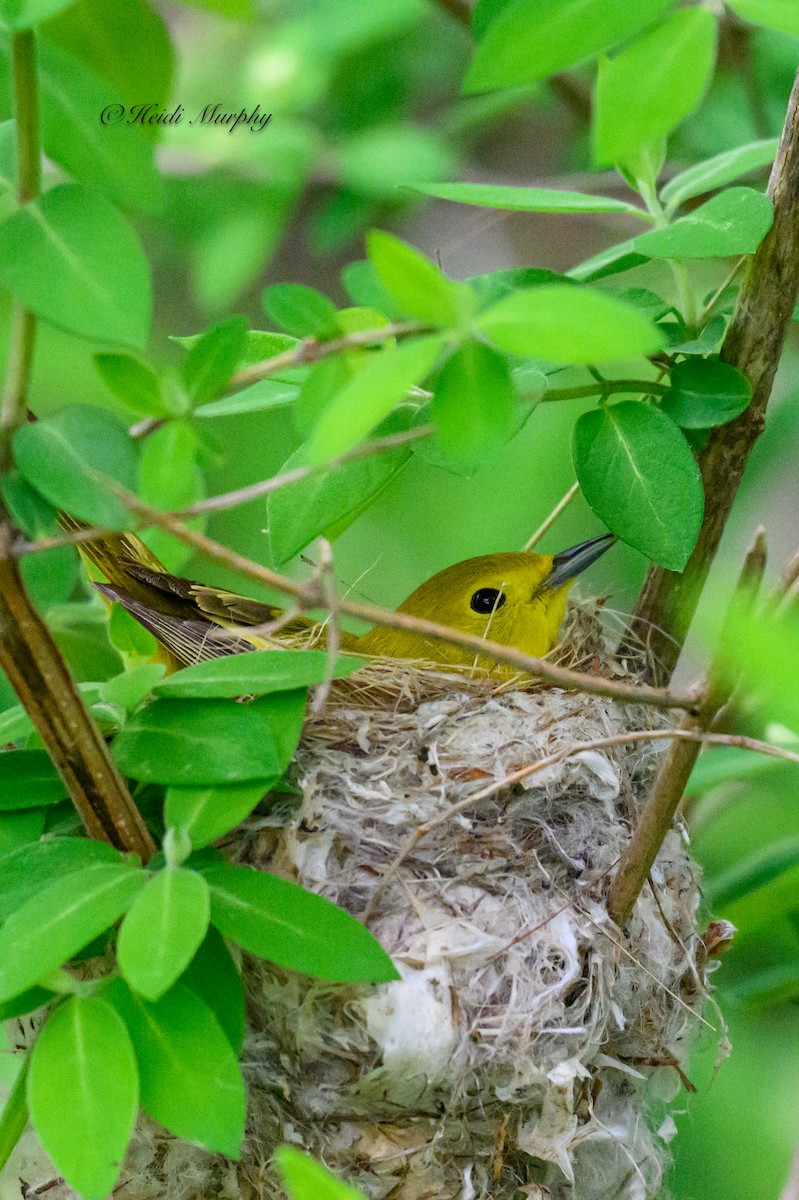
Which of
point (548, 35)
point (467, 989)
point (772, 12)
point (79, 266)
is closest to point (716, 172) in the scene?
point (772, 12)

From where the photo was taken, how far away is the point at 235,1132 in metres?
1.29

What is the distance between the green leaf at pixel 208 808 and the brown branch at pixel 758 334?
96cm

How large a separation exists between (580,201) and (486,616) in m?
1.43

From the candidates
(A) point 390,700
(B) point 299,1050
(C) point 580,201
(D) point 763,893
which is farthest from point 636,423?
(D) point 763,893

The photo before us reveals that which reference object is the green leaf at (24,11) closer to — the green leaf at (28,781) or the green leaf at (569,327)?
the green leaf at (569,327)

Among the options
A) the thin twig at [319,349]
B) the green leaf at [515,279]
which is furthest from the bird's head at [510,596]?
the thin twig at [319,349]

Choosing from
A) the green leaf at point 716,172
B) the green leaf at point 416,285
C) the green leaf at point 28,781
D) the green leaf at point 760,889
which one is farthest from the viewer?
the green leaf at point 760,889

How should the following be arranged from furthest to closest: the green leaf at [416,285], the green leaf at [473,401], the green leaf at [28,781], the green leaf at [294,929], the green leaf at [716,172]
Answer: the green leaf at [716,172] < the green leaf at [28,781] < the green leaf at [294,929] < the green leaf at [473,401] < the green leaf at [416,285]

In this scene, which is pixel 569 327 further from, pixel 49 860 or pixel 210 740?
pixel 49 860

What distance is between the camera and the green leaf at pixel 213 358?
1264 millimetres

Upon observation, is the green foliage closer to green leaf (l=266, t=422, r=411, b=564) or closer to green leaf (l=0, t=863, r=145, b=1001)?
green leaf (l=266, t=422, r=411, b=564)

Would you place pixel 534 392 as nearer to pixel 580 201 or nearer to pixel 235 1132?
pixel 580 201

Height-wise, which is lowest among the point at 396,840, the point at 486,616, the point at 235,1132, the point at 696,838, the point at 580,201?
the point at 696,838

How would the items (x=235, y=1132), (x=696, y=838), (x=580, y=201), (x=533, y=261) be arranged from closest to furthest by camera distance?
(x=235, y=1132), (x=580, y=201), (x=696, y=838), (x=533, y=261)
